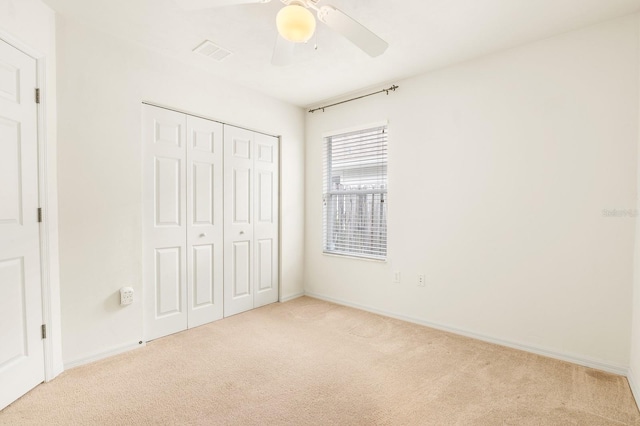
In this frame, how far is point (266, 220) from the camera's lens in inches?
151

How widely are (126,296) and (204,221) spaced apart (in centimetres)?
96

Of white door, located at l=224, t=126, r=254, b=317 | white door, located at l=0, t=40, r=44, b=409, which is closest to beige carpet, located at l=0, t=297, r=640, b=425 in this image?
white door, located at l=0, t=40, r=44, b=409

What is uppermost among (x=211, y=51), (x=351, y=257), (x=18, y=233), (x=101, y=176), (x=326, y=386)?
(x=211, y=51)

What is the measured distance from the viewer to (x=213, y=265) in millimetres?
3268

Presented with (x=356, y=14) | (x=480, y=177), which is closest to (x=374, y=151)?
(x=480, y=177)

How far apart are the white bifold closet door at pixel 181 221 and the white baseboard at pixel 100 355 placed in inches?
6.1

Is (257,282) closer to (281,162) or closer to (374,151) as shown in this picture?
(281,162)

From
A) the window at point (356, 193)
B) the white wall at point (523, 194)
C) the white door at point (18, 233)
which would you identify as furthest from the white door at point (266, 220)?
the white door at point (18, 233)

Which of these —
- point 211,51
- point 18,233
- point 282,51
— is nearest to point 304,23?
point 282,51

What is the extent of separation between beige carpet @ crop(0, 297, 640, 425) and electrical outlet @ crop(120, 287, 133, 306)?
0.42 meters

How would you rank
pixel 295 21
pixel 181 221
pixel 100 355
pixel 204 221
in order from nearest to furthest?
pixel 295 21
pixel 100 355
pixel 181 221
pixel 204 221

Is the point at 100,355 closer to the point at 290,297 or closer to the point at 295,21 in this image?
the point at 290,297

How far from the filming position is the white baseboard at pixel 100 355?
229 centimetres

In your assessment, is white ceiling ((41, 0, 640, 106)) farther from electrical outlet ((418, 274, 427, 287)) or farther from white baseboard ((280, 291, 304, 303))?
white baseboard ((280, 291, 304, 303))
